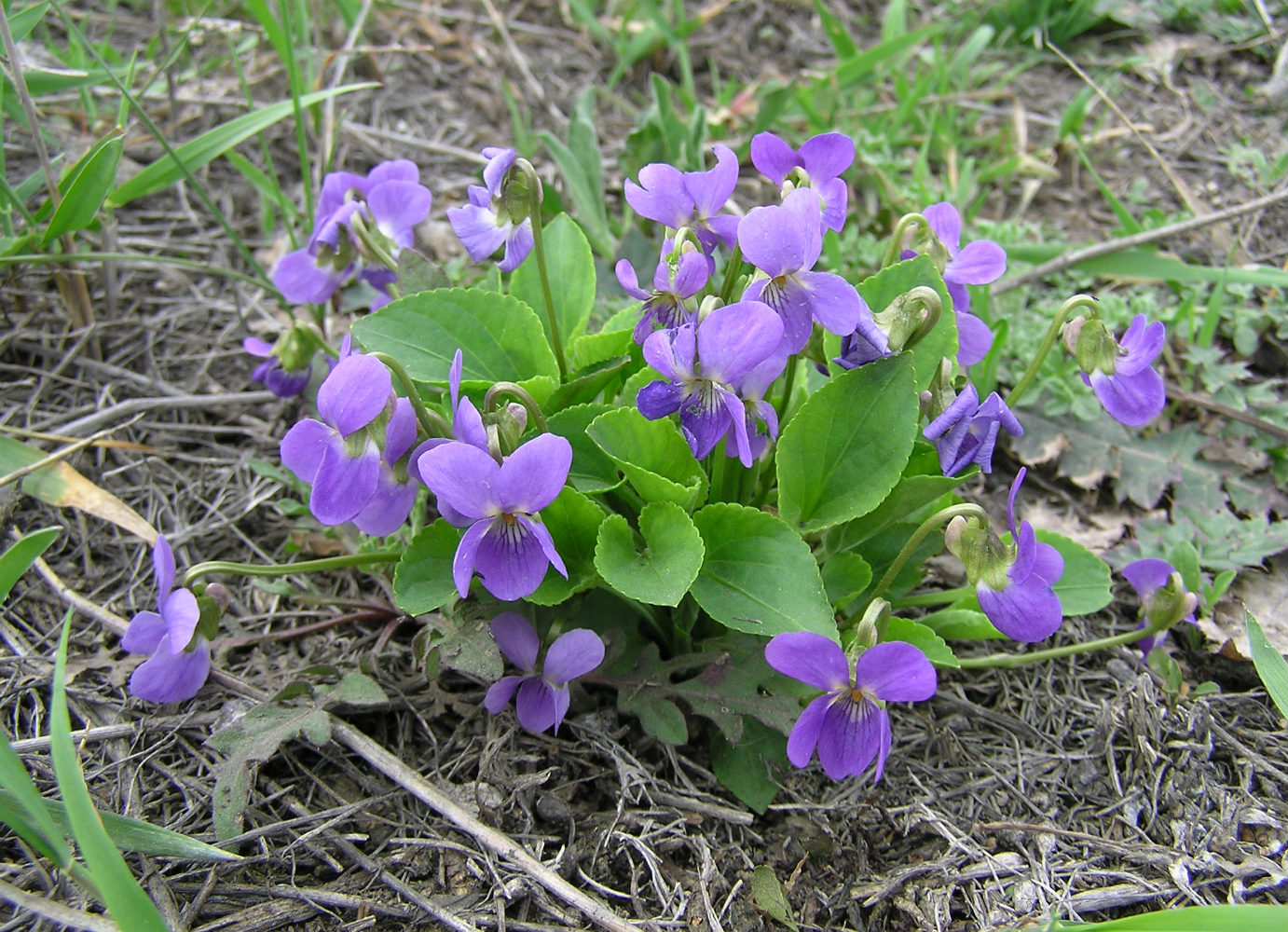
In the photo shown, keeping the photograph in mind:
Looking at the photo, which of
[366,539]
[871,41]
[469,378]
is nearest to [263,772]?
[366,539]

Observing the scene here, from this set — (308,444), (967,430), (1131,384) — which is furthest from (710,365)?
(1131,384)

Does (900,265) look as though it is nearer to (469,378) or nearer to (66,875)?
(469,378)

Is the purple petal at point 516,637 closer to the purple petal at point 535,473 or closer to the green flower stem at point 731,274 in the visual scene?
the purple petal at point 535,473

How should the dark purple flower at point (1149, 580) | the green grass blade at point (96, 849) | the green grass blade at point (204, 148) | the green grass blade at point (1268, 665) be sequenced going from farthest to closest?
the green grass blade at point (204, 148)
the dark purple flower at point (1149, 580)
the green grass blade at point (1268, 665)
the green grass blade at point (96, 849)

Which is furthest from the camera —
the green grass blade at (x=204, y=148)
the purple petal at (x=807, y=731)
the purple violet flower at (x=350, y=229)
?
the green grass blade at (x=204, y=148)

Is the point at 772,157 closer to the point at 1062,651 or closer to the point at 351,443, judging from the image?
the point at 351,443

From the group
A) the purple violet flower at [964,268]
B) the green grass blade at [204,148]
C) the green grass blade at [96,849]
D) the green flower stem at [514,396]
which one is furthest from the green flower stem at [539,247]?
the green grass blade at [96,849]
